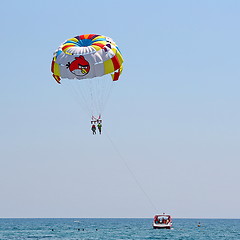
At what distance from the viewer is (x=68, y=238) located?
80.8 m

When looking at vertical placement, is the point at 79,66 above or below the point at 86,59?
below

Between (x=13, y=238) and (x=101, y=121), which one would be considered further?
(x=13, y=238)

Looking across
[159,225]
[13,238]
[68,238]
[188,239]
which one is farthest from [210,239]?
[13,238]

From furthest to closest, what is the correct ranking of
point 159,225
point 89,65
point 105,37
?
point 159,225 → point 105,37 → point 89,65

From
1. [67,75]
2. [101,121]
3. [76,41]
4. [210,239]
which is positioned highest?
[76,41]

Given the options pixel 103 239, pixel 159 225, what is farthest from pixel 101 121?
pixel 159 225

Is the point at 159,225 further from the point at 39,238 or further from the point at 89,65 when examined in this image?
the point at 89,65

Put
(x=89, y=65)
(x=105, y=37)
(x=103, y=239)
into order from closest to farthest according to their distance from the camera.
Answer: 1. (x=89, y=65)
2. (x=105, y=37)
3. (x=103, y=239)

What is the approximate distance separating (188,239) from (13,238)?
924 inches

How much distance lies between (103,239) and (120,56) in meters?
33.8

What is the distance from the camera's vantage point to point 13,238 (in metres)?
81.5

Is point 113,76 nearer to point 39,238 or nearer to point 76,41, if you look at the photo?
point 76,41

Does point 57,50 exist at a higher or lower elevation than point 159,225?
higher

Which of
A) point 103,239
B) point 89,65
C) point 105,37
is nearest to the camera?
point 89,65
